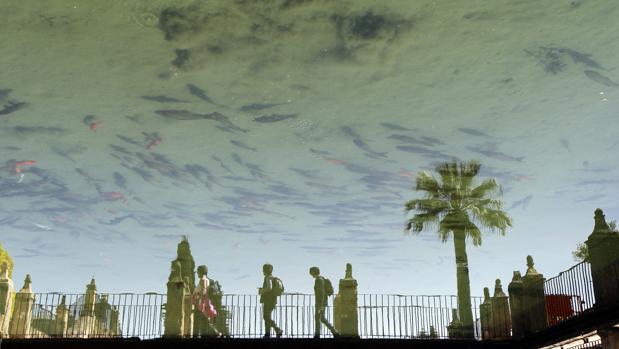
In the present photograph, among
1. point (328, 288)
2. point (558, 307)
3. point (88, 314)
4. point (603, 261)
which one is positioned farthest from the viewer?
point (88, 314)

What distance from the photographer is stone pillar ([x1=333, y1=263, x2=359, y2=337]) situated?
64.5ft

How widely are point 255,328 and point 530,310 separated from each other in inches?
328

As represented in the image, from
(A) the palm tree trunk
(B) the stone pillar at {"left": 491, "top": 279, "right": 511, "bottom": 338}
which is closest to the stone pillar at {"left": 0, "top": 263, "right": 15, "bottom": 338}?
(B) the stone pillar at {"left": 491, "top": 279, "right": 511, "bottom": 338}

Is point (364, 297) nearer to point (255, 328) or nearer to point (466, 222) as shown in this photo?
point (255, 328)

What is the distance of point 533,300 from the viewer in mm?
18938

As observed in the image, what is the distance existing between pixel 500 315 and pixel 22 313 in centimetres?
1572

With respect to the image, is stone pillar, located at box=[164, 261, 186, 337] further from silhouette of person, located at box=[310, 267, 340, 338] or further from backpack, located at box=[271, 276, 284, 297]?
silhouette of person, located at box=[310, 267, 340, 338]

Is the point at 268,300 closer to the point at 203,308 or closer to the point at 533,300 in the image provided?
the point at 203,308

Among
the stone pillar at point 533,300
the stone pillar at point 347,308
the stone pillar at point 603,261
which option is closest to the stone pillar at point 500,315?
the stone pillar at point 533,300

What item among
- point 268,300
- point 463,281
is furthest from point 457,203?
point 268,300

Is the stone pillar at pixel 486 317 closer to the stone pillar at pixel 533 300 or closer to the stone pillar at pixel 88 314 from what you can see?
the stone pillar at pixel 533 300

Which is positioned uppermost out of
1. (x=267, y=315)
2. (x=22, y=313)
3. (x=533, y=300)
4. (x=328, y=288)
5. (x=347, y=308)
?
(x=328, y=288)

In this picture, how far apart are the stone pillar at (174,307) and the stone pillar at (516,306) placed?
10426 millimetres

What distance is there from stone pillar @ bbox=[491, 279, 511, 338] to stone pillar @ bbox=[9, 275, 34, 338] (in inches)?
603
